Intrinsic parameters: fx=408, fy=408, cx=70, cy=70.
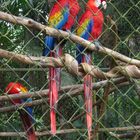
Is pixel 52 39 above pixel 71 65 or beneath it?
above

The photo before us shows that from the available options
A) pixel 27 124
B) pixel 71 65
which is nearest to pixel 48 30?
pixel 71 65

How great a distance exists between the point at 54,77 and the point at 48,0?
123 centimetres

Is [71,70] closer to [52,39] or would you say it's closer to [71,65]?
[71,65]

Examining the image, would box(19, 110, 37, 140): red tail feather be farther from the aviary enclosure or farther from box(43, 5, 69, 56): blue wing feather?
box(43, 5, 69, 56): blue wing feather

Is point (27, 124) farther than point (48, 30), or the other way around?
point (27, 124)

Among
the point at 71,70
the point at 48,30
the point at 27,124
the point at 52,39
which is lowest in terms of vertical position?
the point at 27,124

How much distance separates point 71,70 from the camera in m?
1.09

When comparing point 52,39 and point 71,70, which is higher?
point 52,39

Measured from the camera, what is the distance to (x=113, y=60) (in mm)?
1216

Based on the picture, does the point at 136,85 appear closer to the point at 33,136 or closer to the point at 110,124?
the point at 33,136

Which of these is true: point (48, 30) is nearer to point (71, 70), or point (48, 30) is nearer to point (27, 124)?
point (71, 70)

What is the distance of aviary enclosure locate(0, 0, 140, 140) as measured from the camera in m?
1.11

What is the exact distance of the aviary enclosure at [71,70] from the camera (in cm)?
111

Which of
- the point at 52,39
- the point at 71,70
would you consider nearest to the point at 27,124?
the point at 52,39
